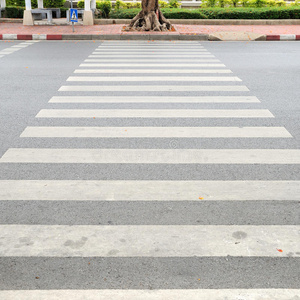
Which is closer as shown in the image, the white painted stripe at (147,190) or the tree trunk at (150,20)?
the white painted stripe at (147,190)

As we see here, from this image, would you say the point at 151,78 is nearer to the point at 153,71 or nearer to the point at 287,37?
the point at 153,71

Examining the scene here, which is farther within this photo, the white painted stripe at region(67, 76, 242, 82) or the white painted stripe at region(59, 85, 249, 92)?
the white painted stripe at region(67, 76, 242, 82)

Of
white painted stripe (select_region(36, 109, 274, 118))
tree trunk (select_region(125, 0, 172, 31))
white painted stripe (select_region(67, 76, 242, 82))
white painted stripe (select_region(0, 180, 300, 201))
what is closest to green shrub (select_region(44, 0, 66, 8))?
tree trunk (select_region(125, 0, 172, 31))

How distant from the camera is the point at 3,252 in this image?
11.1 feet

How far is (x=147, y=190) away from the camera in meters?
4.36

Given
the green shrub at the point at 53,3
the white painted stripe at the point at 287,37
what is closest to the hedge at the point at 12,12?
the green shrub at the point at 53,3

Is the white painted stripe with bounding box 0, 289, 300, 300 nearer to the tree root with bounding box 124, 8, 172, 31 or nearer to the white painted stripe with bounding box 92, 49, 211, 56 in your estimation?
the white painted stripe with bounding box 92, 49, 211, 56

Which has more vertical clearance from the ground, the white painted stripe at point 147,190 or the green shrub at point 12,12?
the green shrub at point 12,12

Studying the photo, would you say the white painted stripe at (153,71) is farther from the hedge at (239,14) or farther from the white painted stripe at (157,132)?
the hedge at (239,14)

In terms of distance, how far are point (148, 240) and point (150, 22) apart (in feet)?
51.9

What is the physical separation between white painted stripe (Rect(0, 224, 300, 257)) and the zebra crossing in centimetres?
1

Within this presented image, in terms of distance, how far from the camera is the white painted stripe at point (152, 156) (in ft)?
16.6

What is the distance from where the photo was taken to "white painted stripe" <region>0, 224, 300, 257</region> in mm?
3363

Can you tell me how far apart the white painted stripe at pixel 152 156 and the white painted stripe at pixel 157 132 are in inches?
21.1
